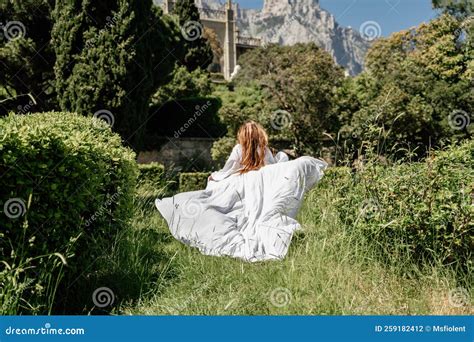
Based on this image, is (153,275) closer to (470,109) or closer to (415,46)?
(470,109)

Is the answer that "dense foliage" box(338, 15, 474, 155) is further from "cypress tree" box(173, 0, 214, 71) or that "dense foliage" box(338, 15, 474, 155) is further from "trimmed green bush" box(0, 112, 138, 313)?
"trimmed green bush" box(0, 112, 138, 313)

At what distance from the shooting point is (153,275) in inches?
149

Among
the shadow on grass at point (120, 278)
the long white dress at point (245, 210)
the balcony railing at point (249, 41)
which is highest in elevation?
the balcony railing at point (249, 41)

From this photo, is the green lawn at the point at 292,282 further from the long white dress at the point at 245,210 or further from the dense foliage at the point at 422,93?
the dense foliage at the point at 422,93

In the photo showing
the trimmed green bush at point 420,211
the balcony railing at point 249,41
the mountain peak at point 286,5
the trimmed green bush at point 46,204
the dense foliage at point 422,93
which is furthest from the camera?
the mountain peak at point 286,5

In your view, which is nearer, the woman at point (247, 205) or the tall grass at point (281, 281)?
the tall grass at point (281, 281)

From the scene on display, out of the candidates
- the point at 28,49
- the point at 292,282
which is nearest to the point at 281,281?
the point at 292,282

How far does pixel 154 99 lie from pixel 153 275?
15670 millimetres

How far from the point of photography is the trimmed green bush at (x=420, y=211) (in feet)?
11.1

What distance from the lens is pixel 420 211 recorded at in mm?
3420

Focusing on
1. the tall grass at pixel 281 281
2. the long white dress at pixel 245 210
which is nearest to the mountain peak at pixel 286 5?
the long white dress at pixel 245 210

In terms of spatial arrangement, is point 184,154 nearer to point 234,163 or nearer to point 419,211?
point 234,163

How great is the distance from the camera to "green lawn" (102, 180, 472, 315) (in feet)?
9.75

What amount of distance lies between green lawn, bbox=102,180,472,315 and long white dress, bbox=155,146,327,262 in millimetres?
364
